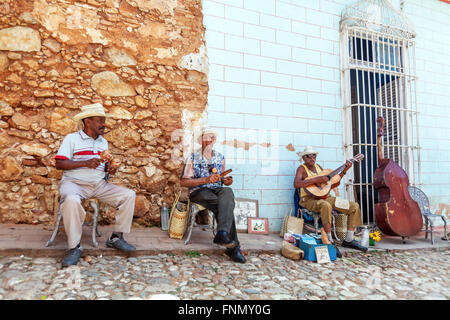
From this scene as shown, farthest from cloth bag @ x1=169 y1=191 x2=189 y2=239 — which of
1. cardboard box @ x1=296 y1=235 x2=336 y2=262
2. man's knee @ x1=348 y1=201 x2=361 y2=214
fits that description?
man's knee @ x1=348 y1=201 x2=361 y2=214

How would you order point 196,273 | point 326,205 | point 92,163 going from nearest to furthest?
point 196,273
point 92,163
point 326,205

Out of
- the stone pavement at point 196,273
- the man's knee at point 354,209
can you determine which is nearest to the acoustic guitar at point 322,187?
the man's knee at point 354,209

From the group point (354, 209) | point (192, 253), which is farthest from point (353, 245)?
point (192, 253)

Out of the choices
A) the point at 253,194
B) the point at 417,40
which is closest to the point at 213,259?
the point at 253,194

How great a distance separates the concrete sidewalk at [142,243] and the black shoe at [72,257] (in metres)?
0.20

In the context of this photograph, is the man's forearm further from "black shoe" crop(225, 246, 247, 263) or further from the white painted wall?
the white painted wall

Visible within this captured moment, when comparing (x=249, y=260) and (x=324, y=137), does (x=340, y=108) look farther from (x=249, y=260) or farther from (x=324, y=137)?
(x=249, y=260)

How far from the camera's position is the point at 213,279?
104 inches

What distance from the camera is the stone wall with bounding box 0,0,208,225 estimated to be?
3.84 meters

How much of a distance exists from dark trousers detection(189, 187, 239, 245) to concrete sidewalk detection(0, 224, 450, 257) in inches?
14.0

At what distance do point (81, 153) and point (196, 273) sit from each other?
1679 mm

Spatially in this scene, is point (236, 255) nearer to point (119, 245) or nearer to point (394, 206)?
point (119, 245)

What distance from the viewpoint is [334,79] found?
5.50m
